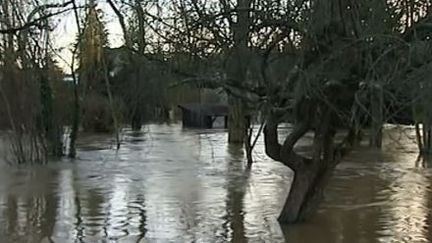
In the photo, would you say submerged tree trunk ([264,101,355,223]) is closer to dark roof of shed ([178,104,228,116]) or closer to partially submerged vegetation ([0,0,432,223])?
partially submerged vegetation ([0,0,432,223])

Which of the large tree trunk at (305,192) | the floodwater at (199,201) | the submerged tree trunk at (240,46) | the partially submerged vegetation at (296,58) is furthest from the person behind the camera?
the large tree trunk at (305,192)

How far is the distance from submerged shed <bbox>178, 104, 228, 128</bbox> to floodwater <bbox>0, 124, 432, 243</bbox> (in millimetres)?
17625

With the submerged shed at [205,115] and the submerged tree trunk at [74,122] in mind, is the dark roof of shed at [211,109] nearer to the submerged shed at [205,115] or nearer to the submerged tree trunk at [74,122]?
the submerged shed at [205,115]

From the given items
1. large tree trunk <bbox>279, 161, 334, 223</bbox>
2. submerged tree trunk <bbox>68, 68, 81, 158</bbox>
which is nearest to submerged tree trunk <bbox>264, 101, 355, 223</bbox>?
large tree trunk <bbox>279, 161, 334, 223</bbox>

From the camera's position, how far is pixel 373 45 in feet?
24.7

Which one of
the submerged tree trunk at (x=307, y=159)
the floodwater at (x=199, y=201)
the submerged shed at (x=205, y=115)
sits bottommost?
the floodwater at (x=199, y=201)

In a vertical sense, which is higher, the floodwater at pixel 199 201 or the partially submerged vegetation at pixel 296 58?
the partially submerged vegetation at pixel 296 58

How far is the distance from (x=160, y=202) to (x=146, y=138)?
17.5 meters

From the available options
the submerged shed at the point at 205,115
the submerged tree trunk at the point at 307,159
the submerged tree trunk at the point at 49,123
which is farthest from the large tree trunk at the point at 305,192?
the submerged shed at the point at 205,115

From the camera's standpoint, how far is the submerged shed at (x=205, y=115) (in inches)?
1534

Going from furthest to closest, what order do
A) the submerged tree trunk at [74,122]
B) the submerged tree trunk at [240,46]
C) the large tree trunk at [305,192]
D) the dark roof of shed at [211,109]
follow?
1. the dark roof of shed at [211,109]
2. the submerged tree trunk at [74,122]
3. the large tree trunk at [305,192]
4. the submerged tree trunk at [240,46]

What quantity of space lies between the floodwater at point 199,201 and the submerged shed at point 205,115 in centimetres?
1762

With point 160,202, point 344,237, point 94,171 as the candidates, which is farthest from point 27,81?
point 344,237

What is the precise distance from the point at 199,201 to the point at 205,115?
26.9 meters
